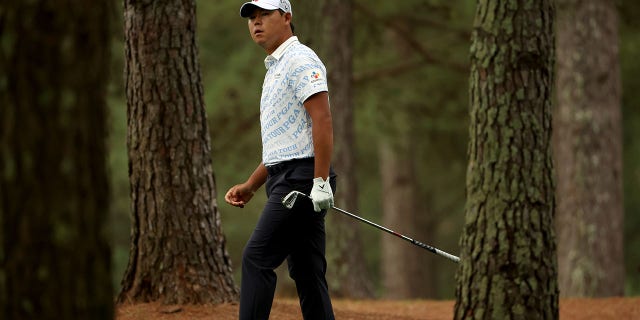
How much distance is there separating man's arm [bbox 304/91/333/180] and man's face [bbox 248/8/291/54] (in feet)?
1.54

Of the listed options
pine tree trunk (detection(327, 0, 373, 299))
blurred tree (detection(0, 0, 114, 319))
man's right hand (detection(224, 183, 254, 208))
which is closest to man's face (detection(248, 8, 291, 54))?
man's right hand (detection(224, 183, 254, 208))

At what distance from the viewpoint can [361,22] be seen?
1611cm

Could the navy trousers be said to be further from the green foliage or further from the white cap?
the green foliage

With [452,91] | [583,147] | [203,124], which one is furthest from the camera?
[452,91]

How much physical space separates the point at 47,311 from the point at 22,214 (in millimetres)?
268

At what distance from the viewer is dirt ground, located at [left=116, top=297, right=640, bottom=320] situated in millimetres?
6273

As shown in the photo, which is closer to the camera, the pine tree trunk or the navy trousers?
the navy trousers

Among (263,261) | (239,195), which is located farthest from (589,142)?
(263,261)

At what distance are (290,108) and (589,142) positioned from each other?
6.87 metres

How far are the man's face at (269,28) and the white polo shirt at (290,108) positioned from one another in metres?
0.16

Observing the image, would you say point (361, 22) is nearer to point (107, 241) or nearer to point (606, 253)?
point (606, 253)

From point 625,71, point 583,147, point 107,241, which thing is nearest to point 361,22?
point 625,71

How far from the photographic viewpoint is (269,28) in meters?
5.18

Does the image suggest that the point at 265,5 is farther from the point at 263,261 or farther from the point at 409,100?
the point at 409,100
